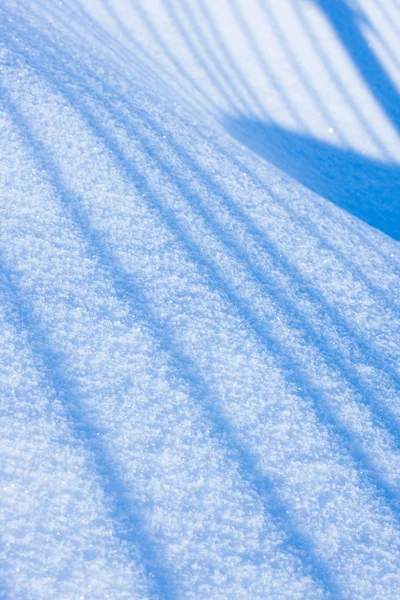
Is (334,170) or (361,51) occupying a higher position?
(361,51)

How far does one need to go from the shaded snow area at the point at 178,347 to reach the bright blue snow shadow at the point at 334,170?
0.05ft

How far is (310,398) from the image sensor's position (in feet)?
4.34

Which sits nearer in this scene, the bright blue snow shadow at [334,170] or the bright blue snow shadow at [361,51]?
the bright blue snow shadow at [334,170]

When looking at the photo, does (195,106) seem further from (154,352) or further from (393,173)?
(154,352)

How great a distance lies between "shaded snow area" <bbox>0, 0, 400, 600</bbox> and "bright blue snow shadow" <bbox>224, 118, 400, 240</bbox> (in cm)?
2

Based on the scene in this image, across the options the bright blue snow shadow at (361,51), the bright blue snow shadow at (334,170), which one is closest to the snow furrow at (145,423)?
the bright blue snow shadow at (334,170)

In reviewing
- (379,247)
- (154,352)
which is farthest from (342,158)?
(154,352)

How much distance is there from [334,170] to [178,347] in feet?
4.60

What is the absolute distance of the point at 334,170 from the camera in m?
2.31

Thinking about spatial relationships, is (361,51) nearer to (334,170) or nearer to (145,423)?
(334,170)

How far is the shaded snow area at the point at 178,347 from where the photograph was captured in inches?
40.3

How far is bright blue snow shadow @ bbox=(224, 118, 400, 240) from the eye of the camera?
219 centimetres

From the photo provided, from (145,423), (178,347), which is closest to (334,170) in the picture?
(178,347)

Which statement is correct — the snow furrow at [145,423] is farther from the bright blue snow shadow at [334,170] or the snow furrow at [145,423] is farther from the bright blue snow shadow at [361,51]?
the bright blue snow shadow at [361,51]
